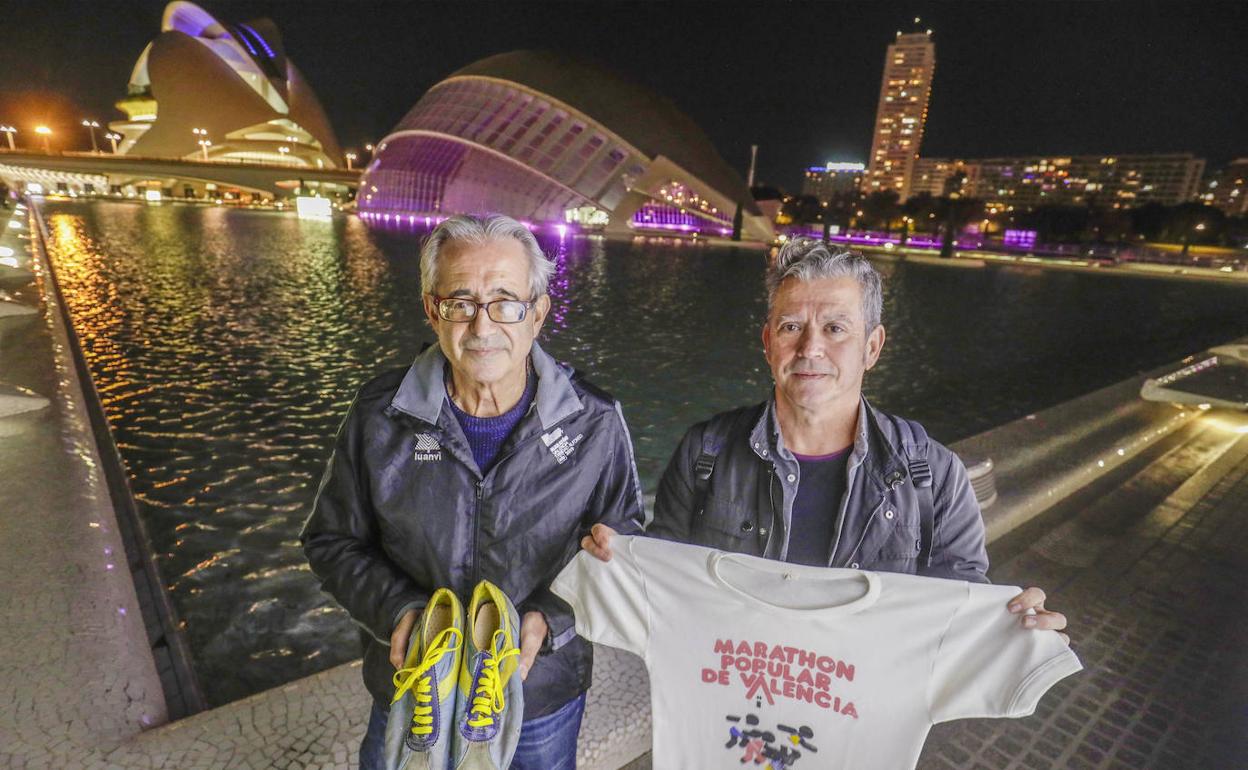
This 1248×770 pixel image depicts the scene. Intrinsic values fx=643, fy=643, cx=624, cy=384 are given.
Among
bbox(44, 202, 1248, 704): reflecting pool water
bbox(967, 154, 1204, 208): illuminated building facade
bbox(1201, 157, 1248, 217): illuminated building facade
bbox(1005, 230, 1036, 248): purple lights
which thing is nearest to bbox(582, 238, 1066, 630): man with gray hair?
bbox(44, 202, 1248, 704): reflecting pool water

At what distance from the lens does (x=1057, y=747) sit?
2.28 meters

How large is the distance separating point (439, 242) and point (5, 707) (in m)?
1.91

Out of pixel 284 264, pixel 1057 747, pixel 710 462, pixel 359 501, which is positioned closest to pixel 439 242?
pixel 359 501

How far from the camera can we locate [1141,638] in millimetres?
2918

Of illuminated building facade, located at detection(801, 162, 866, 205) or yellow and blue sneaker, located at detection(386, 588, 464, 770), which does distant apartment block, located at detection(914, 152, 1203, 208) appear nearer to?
illuminated building facade, located at detection(801, 162, 866, 205)

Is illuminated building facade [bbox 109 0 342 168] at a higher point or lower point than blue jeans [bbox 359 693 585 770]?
higher

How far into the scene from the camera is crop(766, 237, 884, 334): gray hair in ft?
5.17

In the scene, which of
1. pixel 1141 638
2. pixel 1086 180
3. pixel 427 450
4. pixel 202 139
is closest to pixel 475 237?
pixel 427 450

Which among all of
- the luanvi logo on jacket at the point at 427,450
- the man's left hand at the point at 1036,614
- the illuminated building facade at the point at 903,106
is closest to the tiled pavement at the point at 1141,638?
the man's left hand at the point at 1036,614

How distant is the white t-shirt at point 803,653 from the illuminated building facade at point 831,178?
185658mm

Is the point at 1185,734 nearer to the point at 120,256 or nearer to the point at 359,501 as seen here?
the point at 359,501

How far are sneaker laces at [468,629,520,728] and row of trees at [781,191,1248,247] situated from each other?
1664 inches

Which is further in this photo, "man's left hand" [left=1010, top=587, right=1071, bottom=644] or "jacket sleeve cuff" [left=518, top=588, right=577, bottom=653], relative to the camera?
"jacket sleeve cuff" [left=518, top=588, right=577, bottom=653]

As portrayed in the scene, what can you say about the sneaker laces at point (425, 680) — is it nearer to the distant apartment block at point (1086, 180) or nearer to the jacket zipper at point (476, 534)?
the jacket zipper at point (476, 534)
